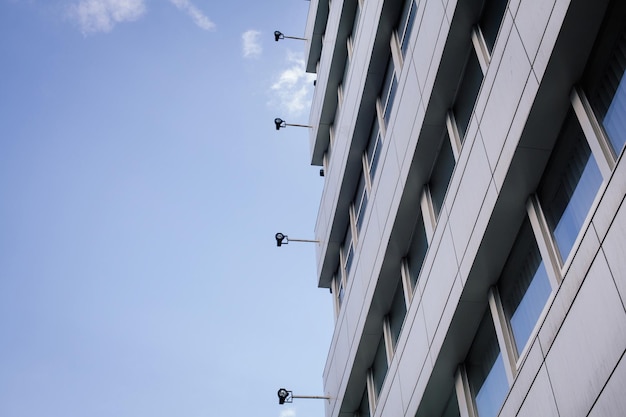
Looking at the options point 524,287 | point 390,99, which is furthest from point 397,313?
point 524,287

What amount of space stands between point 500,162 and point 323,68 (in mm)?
19188

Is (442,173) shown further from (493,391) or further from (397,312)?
(493,391)

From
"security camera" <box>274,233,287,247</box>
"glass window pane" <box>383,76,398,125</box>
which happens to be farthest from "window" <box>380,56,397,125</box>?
"security camera" <box>274,233,287,247</box>

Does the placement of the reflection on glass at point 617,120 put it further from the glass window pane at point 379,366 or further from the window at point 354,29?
the window at point 354,29

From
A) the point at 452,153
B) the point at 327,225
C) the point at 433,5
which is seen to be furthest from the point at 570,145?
the point at 327,225

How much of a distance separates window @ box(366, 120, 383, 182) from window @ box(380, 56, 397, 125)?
785mm

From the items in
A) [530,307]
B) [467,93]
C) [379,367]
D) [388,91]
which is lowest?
[530,307]

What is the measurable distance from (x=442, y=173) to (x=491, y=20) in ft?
11.9

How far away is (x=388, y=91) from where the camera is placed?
22094 mm

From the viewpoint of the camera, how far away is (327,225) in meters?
27.6

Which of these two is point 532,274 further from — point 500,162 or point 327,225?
point 327,225

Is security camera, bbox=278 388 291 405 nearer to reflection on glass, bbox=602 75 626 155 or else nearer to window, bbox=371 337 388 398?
window, bbox=371 337 388 398

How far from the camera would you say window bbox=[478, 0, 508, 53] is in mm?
14648

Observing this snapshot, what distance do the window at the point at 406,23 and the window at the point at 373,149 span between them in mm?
2929
